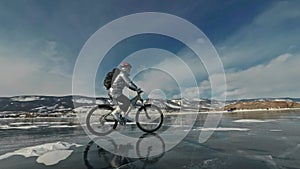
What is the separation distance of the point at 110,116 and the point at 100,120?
1.63 feet

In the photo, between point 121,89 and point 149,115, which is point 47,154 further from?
point 149,115

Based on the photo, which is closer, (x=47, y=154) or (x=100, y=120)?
(x=47, y=154)

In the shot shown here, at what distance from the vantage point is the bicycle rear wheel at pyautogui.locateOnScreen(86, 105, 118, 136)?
26.4 ft

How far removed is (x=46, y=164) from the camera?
162 inches

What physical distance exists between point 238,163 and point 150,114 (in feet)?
17.3

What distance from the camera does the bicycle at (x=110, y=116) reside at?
809 cm

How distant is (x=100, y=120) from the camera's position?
8398mm

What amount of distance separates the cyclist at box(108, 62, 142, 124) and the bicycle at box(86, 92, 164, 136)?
0.80 feet

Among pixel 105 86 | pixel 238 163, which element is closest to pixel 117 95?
pixel 105 86

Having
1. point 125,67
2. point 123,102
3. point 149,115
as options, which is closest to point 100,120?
point 123,102

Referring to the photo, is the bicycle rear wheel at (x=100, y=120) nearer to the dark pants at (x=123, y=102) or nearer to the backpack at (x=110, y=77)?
the dark pants at (x=123, y=102)

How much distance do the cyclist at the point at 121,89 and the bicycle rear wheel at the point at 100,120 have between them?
33 centimetres

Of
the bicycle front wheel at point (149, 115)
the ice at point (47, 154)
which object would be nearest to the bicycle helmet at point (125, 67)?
the bicycle front wheel at point (149, 115)

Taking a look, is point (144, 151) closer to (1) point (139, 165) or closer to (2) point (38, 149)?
(1) point (139, 165)
